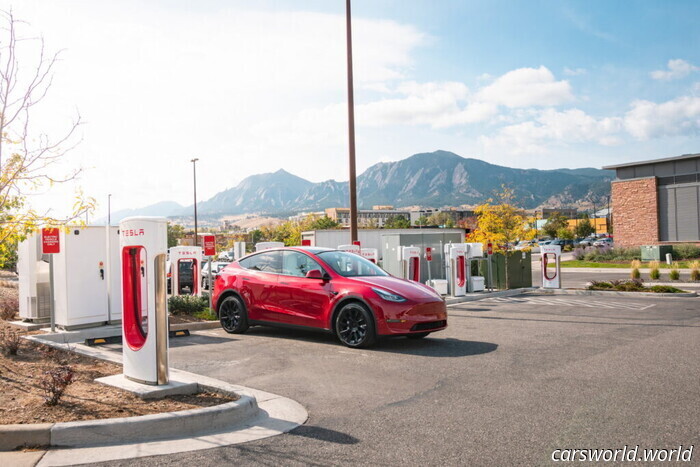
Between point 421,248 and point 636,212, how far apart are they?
32618mm

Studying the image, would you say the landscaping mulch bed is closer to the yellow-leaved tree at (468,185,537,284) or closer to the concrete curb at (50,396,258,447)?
the concrete curb at (50,396,258,447)

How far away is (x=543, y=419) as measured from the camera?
5.22m

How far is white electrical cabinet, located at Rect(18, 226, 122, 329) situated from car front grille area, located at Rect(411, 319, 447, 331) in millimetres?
5453

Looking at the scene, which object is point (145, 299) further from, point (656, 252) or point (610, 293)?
point (656, 252)

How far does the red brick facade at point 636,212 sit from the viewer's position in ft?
152

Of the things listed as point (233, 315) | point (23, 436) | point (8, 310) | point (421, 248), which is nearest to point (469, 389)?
point (23, 436)

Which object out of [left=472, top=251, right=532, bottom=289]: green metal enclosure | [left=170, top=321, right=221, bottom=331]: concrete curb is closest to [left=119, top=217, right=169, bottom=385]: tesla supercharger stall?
[left=170, top=321, right=221, bottom=331]: concrete curb

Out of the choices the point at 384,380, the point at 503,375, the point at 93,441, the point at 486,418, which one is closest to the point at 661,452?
the point at 486,418

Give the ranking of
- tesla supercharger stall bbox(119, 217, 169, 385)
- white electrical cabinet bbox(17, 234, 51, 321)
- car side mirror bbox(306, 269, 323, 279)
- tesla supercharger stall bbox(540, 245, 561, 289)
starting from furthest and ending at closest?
tesla supercharger stall bbox(540, 245, 561, 289)
white electrical cabinet bbox(17, 234, 51, 321)
car side mirror bbox(306, 269, 323, 279)
tesla supercharger stall bbox(119, 217, 169, 385)

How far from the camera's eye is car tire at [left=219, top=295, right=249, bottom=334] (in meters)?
10.5

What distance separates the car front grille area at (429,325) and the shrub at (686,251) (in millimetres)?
38353

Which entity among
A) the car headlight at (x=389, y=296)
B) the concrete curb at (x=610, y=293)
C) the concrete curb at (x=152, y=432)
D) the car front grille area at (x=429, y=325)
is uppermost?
the car headlight at (x=389, y=296)

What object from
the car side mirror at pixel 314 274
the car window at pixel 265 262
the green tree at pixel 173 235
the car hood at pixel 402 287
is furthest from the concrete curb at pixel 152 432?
the green tree at pixel 173 235

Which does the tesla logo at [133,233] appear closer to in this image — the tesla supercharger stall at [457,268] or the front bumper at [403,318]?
the front bumper at [403,318]
